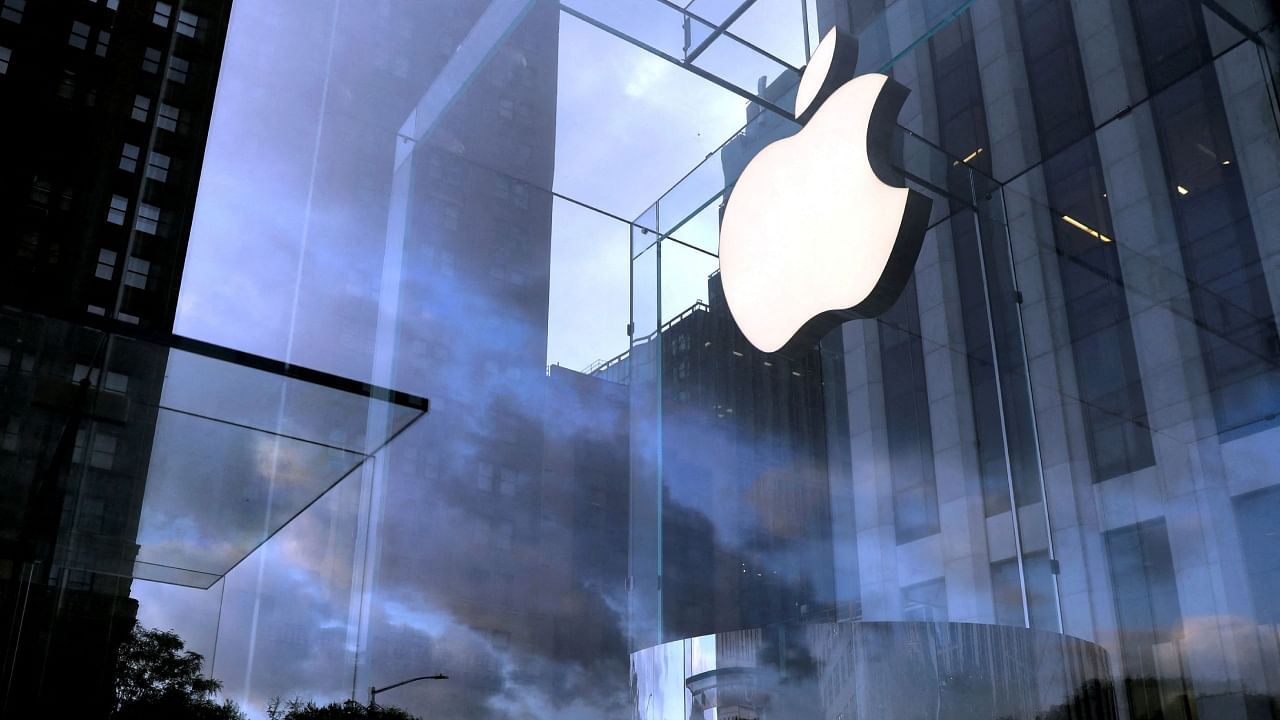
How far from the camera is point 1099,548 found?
229cm

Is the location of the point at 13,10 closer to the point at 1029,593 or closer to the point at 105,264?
the point at 105,264

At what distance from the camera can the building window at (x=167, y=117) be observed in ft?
10.4

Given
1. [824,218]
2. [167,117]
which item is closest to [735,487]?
[824,218]

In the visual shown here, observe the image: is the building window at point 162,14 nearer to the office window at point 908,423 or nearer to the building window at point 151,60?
the building window at point 151,60

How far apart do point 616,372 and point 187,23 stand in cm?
191

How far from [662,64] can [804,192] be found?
149 cm

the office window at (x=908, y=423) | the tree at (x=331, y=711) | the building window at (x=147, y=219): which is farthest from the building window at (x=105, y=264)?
the office window at (x=908, y=423)

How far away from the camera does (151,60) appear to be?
10.3 feet

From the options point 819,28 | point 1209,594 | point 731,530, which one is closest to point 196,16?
point 819,28

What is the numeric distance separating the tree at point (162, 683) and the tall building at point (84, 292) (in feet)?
0.18

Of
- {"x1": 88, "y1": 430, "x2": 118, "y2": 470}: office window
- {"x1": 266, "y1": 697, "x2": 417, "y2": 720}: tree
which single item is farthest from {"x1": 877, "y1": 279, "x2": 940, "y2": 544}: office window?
{"x1": 88, "y1": 430, "x2": 118, "y2": 470}: office window

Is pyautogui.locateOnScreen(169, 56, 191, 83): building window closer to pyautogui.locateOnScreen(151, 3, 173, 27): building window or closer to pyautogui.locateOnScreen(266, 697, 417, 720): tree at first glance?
pyautogui.locateOnScreen(151, 3, 173, 27): building window

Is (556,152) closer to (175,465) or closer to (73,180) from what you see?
(73,180)

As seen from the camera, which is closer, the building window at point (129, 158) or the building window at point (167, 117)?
the building window at point (129, 158)
